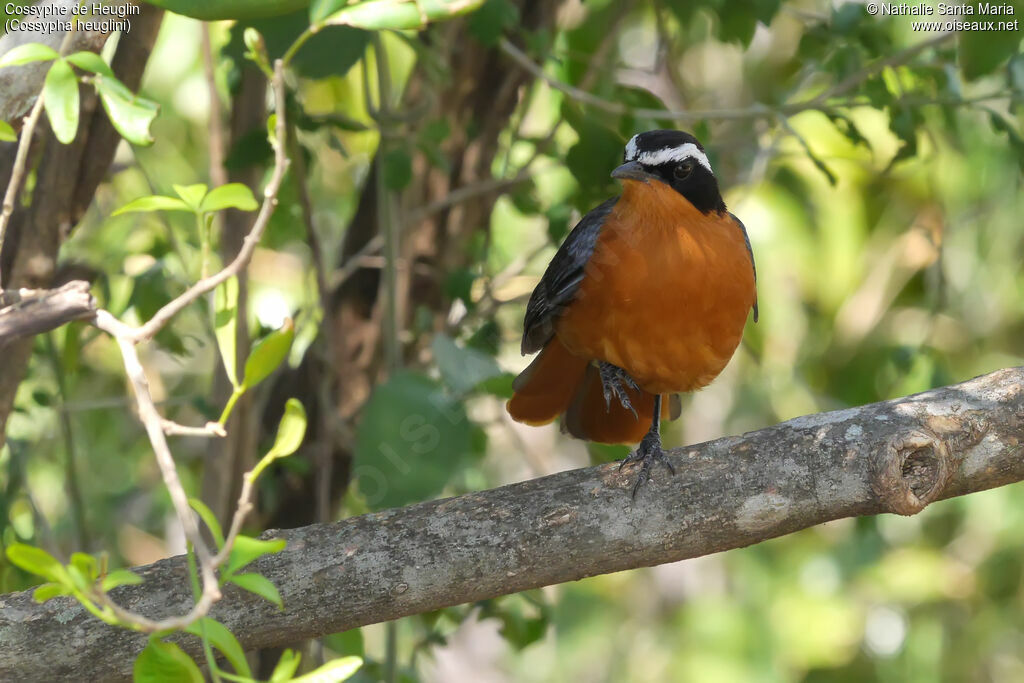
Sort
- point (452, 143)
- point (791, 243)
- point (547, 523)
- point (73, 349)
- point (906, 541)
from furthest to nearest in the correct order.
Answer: point (906, 541) < point (791, 243) < point (452, 143) < point (73, 349) < point (547, 523)

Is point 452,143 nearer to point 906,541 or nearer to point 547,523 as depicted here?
point 547,523

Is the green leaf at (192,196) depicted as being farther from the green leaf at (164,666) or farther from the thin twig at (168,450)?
the green leaf at (164,666)

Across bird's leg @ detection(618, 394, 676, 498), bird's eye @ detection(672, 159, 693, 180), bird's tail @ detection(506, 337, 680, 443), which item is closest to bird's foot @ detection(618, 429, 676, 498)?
bird's leg @ detection(618, 394, 676, 498)

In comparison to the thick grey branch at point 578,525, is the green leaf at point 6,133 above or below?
above

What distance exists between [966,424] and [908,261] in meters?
3.86

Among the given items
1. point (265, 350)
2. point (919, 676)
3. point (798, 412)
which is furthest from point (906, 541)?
point (265, 350)

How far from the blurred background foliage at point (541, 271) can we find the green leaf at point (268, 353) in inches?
→ 44.5

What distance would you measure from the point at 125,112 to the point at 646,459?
51.5 inches

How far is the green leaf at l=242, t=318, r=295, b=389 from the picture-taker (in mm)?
1405

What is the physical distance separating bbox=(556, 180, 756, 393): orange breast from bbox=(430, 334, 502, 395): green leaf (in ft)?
1.18

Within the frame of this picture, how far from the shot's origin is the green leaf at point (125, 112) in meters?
1.58

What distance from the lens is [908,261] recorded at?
5.82 m

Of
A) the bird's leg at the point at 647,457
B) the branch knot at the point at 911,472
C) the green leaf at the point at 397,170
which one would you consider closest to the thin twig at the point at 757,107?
the green leaf at the point at 397,170

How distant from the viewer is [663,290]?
8.97 ft
